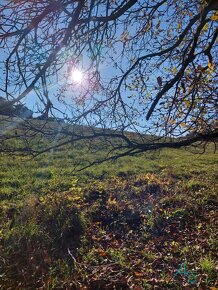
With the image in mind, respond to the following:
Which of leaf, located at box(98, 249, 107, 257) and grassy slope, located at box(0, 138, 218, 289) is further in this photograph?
leaf, located at box(98, 249, 107, 257)

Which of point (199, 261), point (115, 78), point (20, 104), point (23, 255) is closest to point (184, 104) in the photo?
point (115, 78)

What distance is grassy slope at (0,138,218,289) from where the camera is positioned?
4.12 m

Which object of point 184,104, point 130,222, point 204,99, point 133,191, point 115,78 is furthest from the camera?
point 133,191

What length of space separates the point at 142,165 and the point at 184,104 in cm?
715

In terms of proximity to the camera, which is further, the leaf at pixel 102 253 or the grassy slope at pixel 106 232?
the leaf at pixel 102 253

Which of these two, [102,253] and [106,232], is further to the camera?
[106,232]

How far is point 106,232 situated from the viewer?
5.74 m

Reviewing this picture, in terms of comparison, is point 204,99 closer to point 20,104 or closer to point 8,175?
point 20,104

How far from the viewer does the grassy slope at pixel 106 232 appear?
412cm

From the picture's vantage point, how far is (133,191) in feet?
26.9

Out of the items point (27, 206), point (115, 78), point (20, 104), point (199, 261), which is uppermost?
point (115, 78)

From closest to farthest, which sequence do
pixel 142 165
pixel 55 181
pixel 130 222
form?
1. pixel 130 222
2. pixel 55 181
3. pixel 142 165

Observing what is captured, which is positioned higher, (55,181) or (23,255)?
(55,181)

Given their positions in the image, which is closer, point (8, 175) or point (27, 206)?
point (27, 206)
